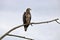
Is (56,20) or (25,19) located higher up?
(56,20)

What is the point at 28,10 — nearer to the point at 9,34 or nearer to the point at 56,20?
the point at 56,20

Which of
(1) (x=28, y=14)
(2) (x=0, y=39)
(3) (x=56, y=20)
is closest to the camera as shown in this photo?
(2) (x=0, y=39)

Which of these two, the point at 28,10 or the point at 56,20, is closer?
the point at 56,20

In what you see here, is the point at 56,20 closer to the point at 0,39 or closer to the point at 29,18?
the point at 0,39

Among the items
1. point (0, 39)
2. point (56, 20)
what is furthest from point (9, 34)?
point (56, 20)

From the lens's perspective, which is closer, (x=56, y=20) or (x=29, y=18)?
(x=56, y=20)

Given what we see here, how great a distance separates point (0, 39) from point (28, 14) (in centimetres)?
747

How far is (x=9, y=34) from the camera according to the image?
5.03 m

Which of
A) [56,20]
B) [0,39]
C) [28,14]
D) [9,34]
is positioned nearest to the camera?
[0,39]

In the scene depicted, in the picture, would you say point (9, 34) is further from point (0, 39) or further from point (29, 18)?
point (29, 18)

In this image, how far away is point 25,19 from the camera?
1228cm

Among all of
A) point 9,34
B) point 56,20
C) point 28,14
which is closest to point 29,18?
point 28,14

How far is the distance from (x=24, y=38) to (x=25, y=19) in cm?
753

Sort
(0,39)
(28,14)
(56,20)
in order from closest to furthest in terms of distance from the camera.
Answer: (0,39) < (56,20) < (28,14)
